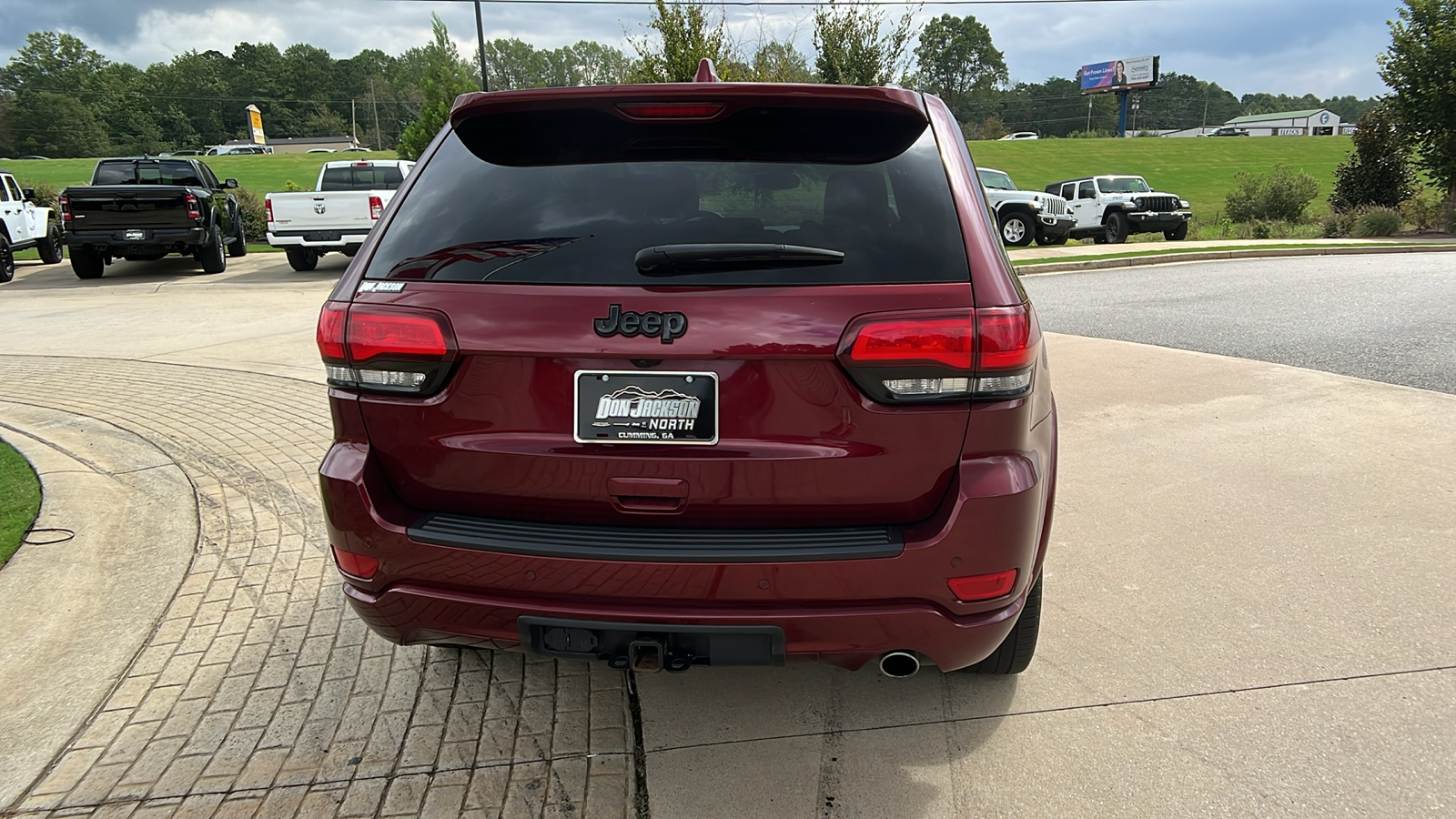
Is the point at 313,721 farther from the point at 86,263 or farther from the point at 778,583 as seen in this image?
the point at 86,263

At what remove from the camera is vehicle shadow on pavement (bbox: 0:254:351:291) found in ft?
50.5

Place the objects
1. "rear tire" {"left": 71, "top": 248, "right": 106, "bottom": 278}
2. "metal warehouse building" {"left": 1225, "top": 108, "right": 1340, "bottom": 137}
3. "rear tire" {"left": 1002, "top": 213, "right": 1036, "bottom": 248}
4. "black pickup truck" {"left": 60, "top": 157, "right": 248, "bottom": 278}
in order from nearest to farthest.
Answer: "black pickup truck" {"left": 60, "top": 157, "right": 248, "bottom": 278} < "rear tire" {"left": 71, "top": 248, "right": 106, "bottom": 278} < "rear tire" {"left": 1002, "top": 213, "right": 1036, "bottom": 248} < "metal warehouse building" {"left": 1225, "top": 108, "right": 1340, "bottom": 137}

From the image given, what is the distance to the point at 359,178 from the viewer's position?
17.7 metres

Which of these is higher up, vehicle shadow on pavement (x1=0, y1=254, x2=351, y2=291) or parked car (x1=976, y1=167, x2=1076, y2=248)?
parked car (x1=976, y1=167, x2=1076, y2=248)

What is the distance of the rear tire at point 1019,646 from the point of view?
2639 mm

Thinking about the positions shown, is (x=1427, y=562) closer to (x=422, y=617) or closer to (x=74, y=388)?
(x=422, y=617)

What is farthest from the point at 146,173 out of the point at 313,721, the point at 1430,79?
the point at 1430,79

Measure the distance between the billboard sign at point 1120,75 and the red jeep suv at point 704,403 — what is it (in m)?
124

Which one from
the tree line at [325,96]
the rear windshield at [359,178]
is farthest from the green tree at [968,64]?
the rear windshield at [359,178]

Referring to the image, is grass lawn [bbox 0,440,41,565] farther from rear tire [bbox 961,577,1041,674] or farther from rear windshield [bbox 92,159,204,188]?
rear windshield [bbox 92,159,204,188]

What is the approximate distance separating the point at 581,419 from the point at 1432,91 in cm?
2807

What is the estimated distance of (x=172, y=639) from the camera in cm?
322

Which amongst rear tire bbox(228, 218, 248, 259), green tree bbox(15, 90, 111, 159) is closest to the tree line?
green tree bbox(15, 90, 111, 159)

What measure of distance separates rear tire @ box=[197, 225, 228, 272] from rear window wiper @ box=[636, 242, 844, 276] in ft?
54.3
